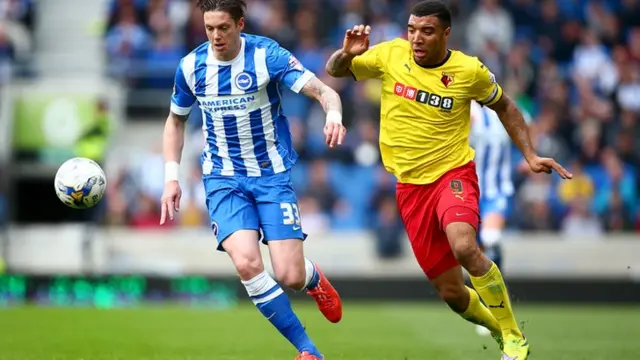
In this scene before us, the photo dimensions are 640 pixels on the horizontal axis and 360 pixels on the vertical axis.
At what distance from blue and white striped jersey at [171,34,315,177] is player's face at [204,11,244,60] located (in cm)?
15

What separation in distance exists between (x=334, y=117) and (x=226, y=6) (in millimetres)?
1166

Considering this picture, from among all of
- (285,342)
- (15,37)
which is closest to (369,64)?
(285,342)

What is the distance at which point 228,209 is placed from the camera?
8094 millimetres

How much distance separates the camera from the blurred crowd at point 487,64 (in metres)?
18.6

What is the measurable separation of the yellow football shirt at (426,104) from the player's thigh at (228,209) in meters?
1.20

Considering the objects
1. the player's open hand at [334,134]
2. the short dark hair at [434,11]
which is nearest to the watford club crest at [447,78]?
the short dark hair at [434,11]

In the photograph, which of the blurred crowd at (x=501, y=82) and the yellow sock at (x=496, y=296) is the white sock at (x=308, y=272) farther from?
the blurred crowd at (x=501, y=82)

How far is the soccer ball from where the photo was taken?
27.5 feet

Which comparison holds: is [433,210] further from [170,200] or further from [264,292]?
[170,200]

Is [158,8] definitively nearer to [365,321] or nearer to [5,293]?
[5,293]

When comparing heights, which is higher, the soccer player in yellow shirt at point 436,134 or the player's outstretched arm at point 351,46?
the player's outstretched arm at point 351,46

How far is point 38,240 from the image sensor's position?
18.5 m

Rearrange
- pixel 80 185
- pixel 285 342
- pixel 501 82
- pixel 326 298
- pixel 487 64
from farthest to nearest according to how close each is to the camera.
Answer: pixel 487 64 < pixel 501 82 < pixel 285 342 < pixel 326 298 < pixel 80 185

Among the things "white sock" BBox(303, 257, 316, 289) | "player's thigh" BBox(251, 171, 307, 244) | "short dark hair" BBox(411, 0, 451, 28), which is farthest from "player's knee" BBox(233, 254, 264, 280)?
"short dark hair" BBox(411, 0, 451, 28)
